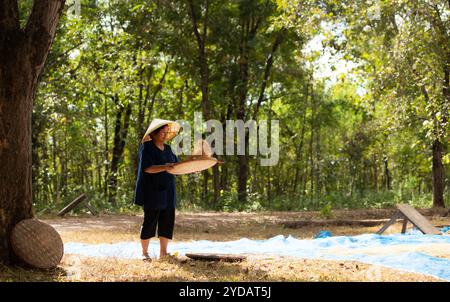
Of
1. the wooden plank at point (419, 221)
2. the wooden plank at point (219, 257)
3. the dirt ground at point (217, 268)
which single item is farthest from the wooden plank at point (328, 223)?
the wooden plank at point (219, 257)

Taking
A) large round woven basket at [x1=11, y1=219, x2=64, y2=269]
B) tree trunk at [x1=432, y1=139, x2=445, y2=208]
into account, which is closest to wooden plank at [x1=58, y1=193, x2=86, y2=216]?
large round woven basket at [x1=11, y1=219, x2=64, y2=269]

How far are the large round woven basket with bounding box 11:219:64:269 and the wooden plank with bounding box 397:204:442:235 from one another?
5944mm

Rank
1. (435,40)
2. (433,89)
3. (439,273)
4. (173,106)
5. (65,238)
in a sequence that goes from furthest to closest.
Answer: (173,106) < (433,89) < (435,40) < (65,238) < (439,273)

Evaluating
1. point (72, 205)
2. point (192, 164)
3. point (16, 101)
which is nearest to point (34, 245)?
point (16, 101)

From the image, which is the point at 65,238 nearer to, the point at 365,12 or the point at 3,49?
the point at 3,49

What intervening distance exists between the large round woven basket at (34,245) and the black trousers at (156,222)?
3.62ft

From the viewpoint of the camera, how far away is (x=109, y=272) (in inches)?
237

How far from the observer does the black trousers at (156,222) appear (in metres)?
7.07

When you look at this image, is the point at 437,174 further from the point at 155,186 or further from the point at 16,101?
the point at 16,101

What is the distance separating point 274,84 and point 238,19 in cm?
354

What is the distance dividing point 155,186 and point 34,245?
150 centimetres

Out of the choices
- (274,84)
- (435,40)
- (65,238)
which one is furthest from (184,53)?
(65,238)

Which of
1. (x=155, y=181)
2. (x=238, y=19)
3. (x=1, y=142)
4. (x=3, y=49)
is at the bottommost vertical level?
(x=155, y=181)
